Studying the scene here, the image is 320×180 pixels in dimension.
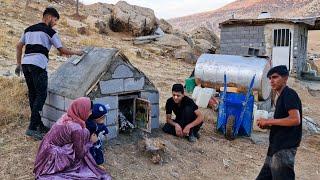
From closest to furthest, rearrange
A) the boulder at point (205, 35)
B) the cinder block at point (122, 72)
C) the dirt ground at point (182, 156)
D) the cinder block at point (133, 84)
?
the dirt ground at point (182, 156), the cinder block at point (122, 72), the cinder block at point (133, 84), the boulder at point (205, 35)

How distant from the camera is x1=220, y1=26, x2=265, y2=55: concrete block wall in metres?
18.9

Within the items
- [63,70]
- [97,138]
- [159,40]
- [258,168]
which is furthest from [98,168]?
[159,40]

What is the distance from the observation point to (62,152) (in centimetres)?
419

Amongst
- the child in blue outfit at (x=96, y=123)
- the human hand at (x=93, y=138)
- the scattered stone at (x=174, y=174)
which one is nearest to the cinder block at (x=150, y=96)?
the scattered stone at (x=174, y=174)

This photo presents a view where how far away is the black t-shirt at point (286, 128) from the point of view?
4000mm

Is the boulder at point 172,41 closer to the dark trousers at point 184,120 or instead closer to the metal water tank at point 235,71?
the metal water tank at point 235,71

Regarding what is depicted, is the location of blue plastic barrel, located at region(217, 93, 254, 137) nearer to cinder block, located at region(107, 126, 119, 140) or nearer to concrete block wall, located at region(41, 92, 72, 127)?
cinder block, located at region(107, 126, 119, 140)

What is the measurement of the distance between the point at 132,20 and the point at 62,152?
60.5 ft

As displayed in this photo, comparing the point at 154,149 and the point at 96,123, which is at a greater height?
the point at 96,123

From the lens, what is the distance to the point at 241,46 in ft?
62.7

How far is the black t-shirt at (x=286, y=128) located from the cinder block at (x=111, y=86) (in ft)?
8.15

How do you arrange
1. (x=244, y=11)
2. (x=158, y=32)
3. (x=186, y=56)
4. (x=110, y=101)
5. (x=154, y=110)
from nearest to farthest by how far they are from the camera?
(x=110, y=101) < (x=154, y=110) < (x=186, y=56) < (x=158, y=32) < (x=244, y=11)

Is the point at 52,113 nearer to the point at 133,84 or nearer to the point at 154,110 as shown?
the point at 133,84

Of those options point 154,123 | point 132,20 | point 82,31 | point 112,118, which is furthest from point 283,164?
point 132,20
